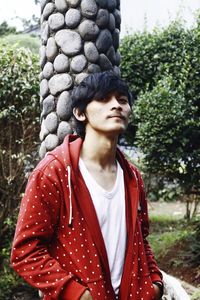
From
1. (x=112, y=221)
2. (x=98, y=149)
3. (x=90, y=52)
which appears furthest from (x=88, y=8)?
(x=112, y=221)

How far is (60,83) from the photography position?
12.3 ft

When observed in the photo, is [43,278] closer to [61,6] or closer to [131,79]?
[61,6]

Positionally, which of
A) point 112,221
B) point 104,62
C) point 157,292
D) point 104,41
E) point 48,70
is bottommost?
point 157,292

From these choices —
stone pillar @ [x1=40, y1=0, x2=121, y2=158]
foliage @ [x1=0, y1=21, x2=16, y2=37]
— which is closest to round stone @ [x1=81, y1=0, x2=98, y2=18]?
stone pillar @ [x1=40, y1=0, x2=121, y2=158]

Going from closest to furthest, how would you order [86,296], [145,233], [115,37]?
[86,296]
[145,233]
[115,37]

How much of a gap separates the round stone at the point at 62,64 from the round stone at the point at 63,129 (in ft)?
1.23

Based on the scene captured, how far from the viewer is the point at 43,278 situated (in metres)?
2.05

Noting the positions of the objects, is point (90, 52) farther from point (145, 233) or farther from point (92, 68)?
point (145, 233)

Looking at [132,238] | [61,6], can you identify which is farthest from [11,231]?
[132,238]

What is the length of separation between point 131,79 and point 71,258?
16.8 ft

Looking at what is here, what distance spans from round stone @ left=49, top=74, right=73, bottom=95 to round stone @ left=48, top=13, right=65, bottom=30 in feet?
1.15

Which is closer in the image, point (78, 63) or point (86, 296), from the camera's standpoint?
point (86, 296)

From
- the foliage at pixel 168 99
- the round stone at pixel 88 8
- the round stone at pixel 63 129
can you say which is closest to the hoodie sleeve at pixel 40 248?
the round stone at pixel 63 129

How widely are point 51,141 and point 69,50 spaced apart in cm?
66
